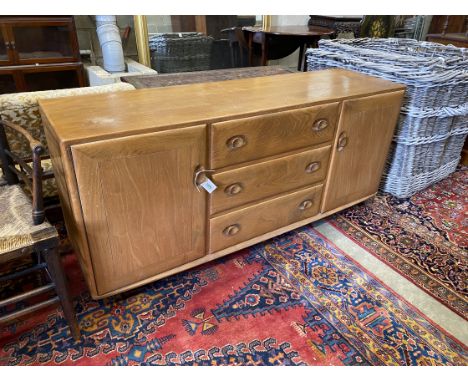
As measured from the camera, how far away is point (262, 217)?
1415mm

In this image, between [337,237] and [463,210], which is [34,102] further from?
[463,210]

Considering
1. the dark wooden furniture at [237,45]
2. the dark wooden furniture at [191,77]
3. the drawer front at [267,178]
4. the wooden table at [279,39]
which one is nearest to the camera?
the drawer front at [267,178]

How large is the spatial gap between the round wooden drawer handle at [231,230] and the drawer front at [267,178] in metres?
0.09

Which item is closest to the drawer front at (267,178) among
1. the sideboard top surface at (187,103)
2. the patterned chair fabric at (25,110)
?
the sideboard top surface at (187,103)

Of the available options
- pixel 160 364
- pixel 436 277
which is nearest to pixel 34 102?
pixel 160 364

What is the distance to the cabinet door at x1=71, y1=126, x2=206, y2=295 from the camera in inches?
37.9

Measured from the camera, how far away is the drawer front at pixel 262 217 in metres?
1.32

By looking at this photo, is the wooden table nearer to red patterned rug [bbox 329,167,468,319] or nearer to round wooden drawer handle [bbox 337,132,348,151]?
red patterned rug [bbox 329,167,468,319]

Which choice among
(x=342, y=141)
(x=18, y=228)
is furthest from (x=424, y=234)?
(x=18, y=228)

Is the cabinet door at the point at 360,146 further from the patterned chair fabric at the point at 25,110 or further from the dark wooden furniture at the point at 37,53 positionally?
the dark wooden furniture at the point at 37,53

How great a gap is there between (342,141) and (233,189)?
522 mm

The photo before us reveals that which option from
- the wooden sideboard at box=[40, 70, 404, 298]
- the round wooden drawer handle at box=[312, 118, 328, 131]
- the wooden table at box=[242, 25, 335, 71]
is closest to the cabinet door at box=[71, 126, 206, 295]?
the wooden sideboard at box=[40, 70, 404, 298]

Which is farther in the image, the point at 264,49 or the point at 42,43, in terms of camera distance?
the point at 264,49

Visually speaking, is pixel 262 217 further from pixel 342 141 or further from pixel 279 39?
pixel 279 39
